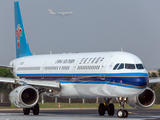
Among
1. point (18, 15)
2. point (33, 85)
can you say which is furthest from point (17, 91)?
point (18, 15)

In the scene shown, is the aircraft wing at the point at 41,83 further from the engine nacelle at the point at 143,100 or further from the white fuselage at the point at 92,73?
the engine nacelle at the point at 143,100

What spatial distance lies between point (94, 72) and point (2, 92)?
18.9 m

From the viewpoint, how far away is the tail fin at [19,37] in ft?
125

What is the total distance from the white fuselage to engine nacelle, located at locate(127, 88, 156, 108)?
9.01 ft

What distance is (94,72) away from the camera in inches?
1052

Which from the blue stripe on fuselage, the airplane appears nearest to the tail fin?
the airplane

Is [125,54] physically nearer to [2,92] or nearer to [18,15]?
[18,15]

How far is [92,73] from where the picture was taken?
2689 cm

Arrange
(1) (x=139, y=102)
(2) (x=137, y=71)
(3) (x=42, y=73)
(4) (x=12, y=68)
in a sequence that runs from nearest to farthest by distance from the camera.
Answer: 1. (2) (x=137, y=71)
2. (1) (x=139, y=102)
3. (3) (x=42, y=73)
4. (4) (x=12, y=68)

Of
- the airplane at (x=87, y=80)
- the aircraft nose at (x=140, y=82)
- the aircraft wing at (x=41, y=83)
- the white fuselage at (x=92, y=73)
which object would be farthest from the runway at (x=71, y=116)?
the aircraft nose at (x=140, y=82)

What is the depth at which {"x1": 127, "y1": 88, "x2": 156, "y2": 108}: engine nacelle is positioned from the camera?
92.1 feet

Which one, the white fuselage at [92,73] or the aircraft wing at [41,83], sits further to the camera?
the aircraft wing at [41,83]

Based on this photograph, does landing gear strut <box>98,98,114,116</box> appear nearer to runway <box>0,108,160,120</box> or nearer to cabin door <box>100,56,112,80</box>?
runway <box>0,108,160,120</box>

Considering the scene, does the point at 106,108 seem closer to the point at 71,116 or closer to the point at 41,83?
the point at 71,116
